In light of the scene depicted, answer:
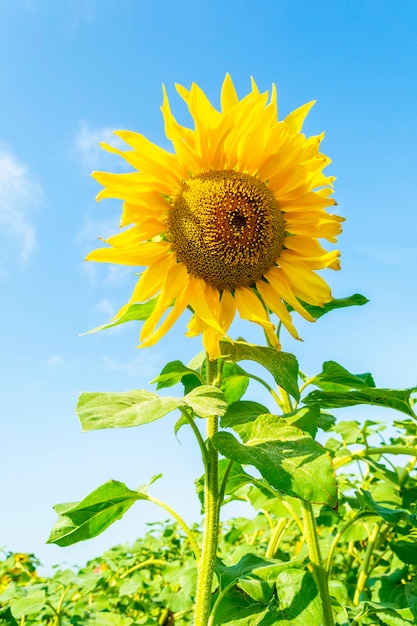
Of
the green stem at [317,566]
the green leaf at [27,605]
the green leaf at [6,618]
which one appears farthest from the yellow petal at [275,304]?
the green leaf at [27,605]

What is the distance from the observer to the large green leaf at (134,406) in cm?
137

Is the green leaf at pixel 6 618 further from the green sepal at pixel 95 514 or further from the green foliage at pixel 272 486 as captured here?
the green sepal at pixel 95 514

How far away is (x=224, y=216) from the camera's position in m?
1.92

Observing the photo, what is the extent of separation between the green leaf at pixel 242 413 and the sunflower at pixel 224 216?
171 mm

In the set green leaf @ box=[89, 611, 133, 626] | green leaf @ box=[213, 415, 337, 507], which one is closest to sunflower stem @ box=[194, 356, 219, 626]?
green leaf @ box=[213, 415, 337, 507]

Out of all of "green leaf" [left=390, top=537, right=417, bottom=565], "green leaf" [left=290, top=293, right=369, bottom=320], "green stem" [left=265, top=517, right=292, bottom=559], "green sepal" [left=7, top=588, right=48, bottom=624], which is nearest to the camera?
"green leaf" [left=290, top=293, right=369, bottom=320]

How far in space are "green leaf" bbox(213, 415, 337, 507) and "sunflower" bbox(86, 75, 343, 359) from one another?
1.09 ft

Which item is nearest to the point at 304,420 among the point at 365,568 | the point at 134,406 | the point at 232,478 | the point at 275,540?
the point at 134,406

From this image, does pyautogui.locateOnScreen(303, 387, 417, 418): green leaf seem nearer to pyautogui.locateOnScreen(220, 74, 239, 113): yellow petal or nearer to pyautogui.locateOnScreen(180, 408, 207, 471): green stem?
pyautogui.locateOnScreen(180, 408, 207, 471): green stem

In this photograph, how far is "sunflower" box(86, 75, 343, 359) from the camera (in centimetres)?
187

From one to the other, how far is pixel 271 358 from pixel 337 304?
44cm

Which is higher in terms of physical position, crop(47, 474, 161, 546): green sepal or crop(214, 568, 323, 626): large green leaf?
crop(47, 474, 161, 546): green sepal

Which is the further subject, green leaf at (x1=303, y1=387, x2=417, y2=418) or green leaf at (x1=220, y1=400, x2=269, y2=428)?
green leaf at (x1=303, y1=387, x2=417, y2=418)

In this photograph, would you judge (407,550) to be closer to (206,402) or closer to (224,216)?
(206,402)
